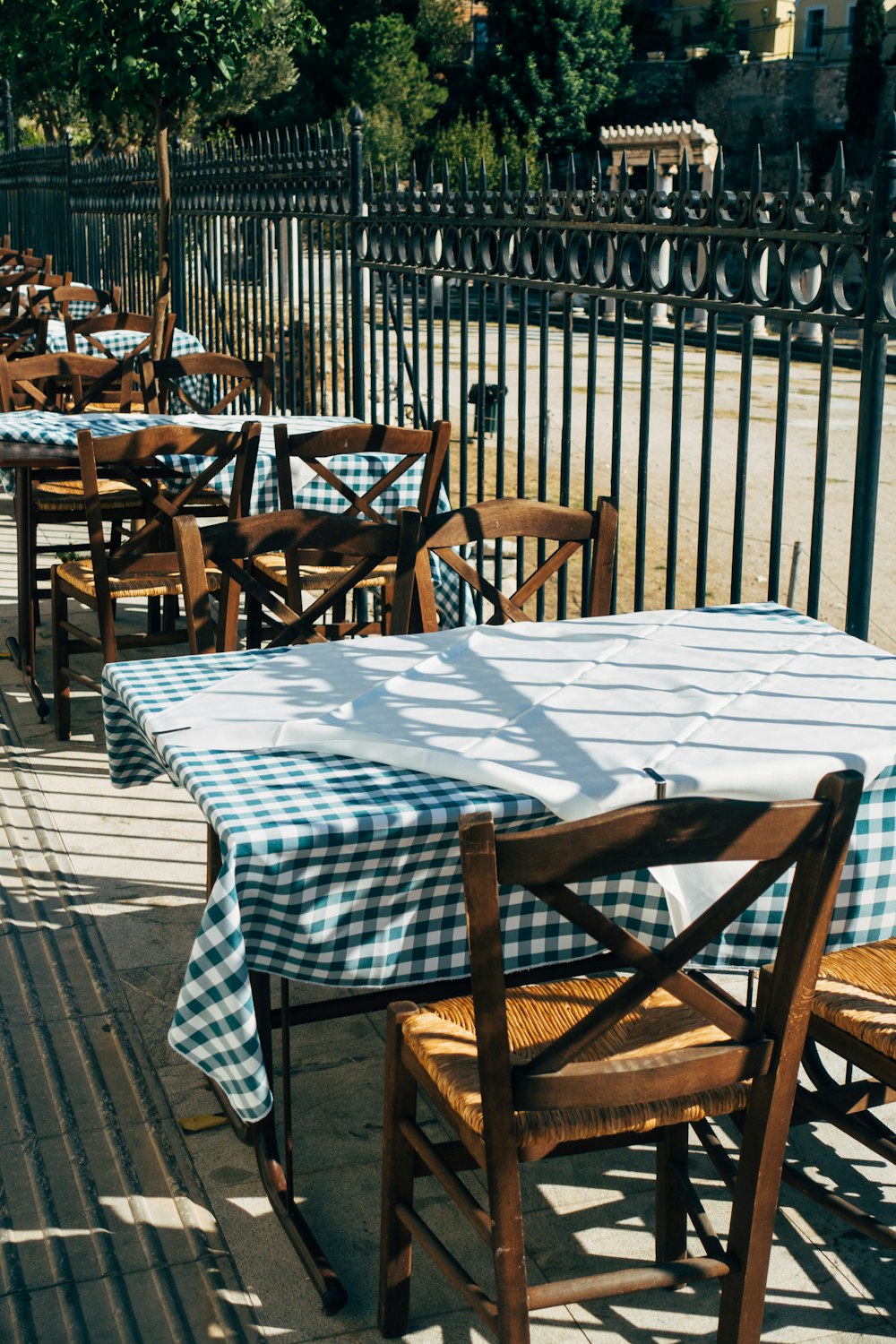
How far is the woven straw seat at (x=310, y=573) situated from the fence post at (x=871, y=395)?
1906 mm

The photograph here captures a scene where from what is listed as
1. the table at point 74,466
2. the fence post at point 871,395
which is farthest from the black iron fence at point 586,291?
the table at point 74,466

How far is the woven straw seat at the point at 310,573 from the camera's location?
561cm

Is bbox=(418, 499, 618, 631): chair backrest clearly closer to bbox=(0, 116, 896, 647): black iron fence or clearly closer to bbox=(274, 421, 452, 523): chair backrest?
bbox=(0, 116, 896, 647): black iron fence

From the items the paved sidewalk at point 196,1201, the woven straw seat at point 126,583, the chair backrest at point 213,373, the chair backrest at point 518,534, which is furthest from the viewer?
the chair backrest at point 213,373

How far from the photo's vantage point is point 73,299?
1136 cm

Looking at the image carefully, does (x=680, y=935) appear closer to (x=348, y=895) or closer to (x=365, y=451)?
(x=348, y=895)

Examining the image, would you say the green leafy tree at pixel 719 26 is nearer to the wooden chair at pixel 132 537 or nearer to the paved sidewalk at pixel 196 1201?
the wooden chair at pixel 132 537

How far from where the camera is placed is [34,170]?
17375 mm

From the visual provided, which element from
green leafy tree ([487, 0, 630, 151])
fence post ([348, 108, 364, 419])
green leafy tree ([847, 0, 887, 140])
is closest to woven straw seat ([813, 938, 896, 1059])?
fence post ([348, 108, 364, 419])

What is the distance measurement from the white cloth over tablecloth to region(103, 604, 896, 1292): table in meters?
0.08

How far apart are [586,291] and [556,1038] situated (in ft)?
10.9

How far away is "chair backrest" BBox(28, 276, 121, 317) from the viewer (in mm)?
10969

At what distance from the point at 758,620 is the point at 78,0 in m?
7.36

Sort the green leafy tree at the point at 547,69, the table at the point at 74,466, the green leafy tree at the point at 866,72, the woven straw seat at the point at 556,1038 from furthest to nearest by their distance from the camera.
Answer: the green leafy tree at the point at 547,69, the green leafy tree at the point at 866,72, the table at the point at 74,466, the woven straw seat at the point at 556,1038
